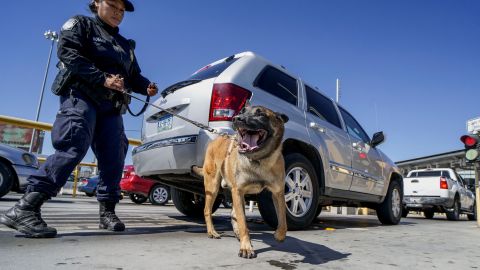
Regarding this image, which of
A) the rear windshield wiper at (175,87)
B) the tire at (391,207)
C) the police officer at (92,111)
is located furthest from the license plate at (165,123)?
the tire at (391,207)

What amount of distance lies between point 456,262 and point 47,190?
3.23 meters

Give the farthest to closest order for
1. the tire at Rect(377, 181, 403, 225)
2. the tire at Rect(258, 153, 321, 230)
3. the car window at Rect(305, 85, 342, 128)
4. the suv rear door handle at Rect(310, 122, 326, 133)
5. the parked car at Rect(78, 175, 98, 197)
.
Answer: the parked car at Rect(78, 175, 98, 197), the tire at Rect(377, 181, 403, 225), the car window at Rect(305, 85, 342, 128), the suv rear door handle at Rect(310, 122, 326, 133), the tire at Rect(258, 153, 321, 230)

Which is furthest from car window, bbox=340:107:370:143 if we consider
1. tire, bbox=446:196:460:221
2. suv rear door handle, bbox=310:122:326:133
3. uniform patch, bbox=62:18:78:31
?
tire, bbox=446:196:460:221

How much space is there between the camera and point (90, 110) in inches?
107

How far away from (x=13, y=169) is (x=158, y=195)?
4897 mm

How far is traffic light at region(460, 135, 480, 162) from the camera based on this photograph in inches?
265

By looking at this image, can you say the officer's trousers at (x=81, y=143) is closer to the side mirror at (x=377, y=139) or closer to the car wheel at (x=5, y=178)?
the side mirror at (x=377, y=139)

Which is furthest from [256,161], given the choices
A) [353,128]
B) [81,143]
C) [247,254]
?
[353,128]

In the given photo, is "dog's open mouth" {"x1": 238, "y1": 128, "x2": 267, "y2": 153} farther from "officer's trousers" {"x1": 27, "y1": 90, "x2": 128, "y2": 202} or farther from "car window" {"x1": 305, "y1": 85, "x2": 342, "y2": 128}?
"car window" {"x1": 305, "y1": 85, "x2": 342, "y2": 128}

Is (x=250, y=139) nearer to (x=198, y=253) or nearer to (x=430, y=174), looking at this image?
(x=198, y=253)

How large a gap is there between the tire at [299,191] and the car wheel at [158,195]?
804 centimetres

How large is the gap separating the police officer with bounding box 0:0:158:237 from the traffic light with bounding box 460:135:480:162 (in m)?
6.78

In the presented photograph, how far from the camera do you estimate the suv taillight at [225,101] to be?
3342 millimetres

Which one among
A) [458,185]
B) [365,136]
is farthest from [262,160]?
[458,185]
